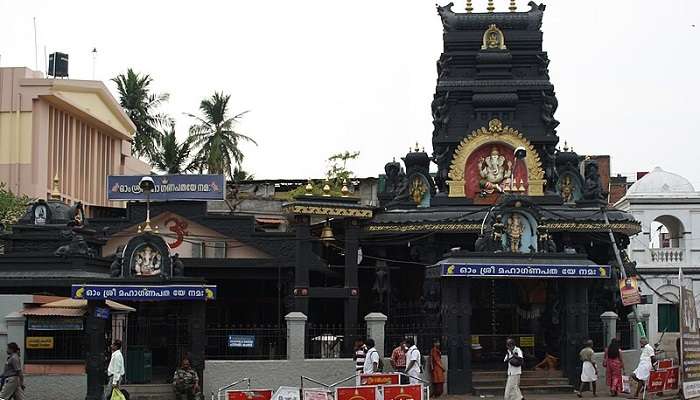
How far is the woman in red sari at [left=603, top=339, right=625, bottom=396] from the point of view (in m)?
31.1

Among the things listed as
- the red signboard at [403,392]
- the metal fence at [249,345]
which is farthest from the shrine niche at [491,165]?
the red signboard at [403,392]

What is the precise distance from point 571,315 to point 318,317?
38.4 feet

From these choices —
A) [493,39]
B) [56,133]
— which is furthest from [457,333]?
[56,133]

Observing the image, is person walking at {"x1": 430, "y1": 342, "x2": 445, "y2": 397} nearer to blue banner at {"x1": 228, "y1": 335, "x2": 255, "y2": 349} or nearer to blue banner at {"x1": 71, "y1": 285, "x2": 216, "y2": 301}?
blue banner at {"x1": 228, "y1": 335, "x2": 255, "y2": 349}

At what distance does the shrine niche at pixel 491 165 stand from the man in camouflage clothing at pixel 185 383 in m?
15.4

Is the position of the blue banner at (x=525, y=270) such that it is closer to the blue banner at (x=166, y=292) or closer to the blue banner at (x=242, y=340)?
the blue banner at (x=242, y=340)

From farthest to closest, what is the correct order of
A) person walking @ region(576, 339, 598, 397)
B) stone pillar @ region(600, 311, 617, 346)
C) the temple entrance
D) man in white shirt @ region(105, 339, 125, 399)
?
the temple entrance, stone pillar @ region(600, 311, 617, 346), person walking @ region(576, 339, 598, 397), man in white shirt @ region(105, 339, 125, 399)

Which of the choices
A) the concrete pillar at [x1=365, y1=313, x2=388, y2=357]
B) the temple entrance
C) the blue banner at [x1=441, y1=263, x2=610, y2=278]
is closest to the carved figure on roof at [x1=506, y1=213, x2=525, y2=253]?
the blue banner at [x1=441, y1=263, x2=610, y2=278]

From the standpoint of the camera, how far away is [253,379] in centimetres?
3042

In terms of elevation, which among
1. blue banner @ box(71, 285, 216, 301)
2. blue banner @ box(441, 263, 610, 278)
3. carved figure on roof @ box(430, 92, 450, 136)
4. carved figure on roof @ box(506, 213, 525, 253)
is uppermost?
carved figure on roof @ box(430, 92, 450, 136)

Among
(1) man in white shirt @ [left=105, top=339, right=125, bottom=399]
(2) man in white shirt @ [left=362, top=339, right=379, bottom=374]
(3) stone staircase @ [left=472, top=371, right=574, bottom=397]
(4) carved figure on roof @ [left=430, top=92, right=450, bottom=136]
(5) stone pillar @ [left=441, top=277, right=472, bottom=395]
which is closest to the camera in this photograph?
(1) man in white shirt @ [left=105, top=339, right=125, bottom=399]

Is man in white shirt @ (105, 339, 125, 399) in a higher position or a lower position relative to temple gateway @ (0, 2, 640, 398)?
lower

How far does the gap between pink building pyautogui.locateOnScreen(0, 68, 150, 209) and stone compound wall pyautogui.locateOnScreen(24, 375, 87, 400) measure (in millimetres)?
29903

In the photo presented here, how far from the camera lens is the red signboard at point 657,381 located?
29938 millimetres
